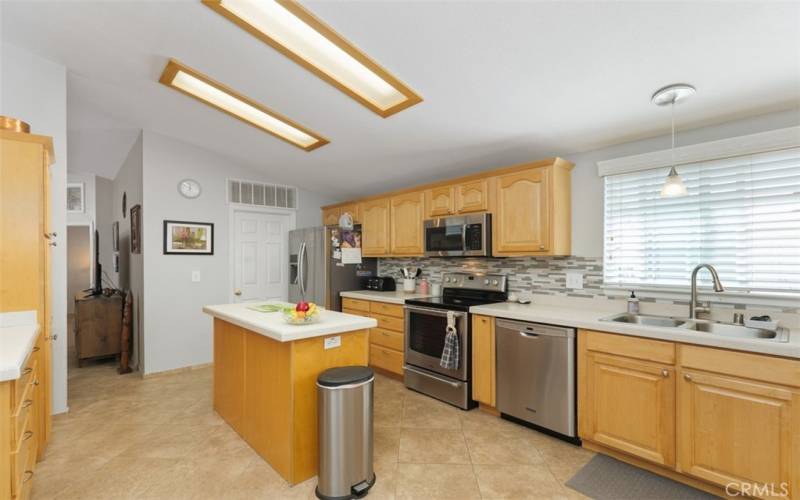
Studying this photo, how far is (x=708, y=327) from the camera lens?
2316mm

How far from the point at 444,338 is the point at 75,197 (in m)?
7.18

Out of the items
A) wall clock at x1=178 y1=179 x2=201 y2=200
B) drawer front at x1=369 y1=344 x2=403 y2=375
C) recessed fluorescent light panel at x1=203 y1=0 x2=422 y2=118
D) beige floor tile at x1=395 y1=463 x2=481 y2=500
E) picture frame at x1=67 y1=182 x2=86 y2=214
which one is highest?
recessed fluorescent light panel at x1=203 y1=0 x2=422 y2=118

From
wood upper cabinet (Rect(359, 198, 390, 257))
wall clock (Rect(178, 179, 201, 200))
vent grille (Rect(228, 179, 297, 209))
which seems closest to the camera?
wall clock (Rect(178, 179, 201, 200))

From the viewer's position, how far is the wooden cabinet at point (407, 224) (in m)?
3.99

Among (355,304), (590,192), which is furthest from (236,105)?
(590,192)

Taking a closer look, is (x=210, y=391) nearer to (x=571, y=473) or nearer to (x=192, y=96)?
(x=192, y=96)

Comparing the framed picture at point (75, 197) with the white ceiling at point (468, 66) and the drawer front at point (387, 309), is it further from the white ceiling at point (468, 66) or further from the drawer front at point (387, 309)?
the drawer front at point (387, 309)

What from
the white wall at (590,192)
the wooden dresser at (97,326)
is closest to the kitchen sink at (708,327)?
the white wall at (590,192)

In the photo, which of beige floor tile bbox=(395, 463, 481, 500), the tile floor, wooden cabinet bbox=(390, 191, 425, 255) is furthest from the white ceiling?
beige floor tile bbox=(395, 463, 481, 500)

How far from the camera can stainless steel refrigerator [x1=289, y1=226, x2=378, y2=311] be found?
14.4ft

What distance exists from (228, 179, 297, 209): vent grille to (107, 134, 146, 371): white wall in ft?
3.24

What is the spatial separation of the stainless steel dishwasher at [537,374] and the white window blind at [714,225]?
807 mm

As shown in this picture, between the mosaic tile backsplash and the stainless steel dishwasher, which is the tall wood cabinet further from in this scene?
the mosaic tile backsplash

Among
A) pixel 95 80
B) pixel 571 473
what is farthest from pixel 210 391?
pixel 571 473
